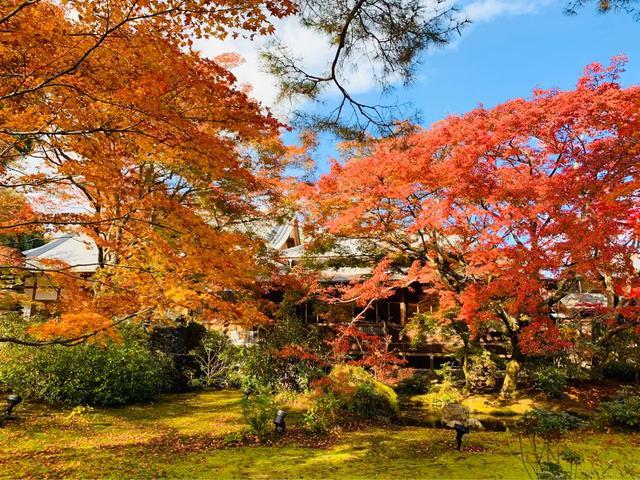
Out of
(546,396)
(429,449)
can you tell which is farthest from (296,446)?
(546,396)

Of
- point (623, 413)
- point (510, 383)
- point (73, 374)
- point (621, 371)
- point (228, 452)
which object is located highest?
point (73, 374)

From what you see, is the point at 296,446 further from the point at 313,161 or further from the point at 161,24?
the point at 313,161

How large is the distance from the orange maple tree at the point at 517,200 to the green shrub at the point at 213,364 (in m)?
4.57

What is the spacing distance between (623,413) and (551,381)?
237 centimetres

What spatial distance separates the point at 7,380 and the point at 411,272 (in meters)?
9.76

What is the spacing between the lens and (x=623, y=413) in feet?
26.3

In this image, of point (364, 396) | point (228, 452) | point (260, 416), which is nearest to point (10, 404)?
point (228, 452)

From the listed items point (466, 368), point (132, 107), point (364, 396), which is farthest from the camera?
point (466, 368)

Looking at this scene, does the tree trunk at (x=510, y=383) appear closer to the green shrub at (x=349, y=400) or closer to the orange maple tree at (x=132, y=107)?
the green shrub at (x=349, y=400)

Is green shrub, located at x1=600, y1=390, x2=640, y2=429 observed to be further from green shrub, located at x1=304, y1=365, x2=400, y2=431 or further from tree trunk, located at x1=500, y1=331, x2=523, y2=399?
green shrub, located at x1=304, y1=365, x2=400, y2=431

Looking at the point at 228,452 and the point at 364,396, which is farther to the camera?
the point at 364,396

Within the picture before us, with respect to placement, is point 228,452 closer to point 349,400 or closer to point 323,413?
point 323,413

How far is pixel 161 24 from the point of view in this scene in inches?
156

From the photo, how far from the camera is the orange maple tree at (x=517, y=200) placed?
27.7ft
